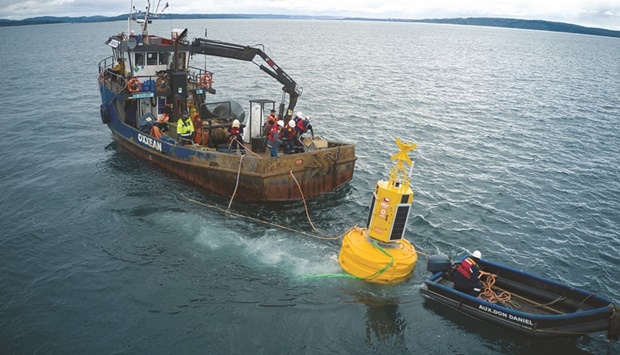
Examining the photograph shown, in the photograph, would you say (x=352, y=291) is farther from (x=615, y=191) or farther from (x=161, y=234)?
(x=615, y=191)

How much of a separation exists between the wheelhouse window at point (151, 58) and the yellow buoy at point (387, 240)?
41.4ft

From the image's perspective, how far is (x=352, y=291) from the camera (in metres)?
10.7

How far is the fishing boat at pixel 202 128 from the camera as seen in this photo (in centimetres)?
1467

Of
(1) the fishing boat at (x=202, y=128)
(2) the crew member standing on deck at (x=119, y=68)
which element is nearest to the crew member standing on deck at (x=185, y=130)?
(1) the fishing boat at (x=202, y=128)

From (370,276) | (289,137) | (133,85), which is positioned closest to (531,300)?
(370,276)

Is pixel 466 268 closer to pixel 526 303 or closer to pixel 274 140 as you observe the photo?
pixel 526 303

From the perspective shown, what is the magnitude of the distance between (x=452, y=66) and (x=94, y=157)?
56.2m

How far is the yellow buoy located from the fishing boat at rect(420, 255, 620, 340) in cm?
76

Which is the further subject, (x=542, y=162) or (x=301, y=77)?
(x=301, y=77)

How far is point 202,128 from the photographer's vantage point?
1645 cm

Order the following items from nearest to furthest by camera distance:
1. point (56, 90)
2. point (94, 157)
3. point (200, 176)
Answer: point (200, 176)
point (94, 157)
point (56, 90)

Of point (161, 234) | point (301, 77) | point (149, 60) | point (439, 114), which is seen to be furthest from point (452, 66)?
point (161, 234)

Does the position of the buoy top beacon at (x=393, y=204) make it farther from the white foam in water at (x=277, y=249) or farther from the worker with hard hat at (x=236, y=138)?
the worker with hard hat at (x=236, y=138)

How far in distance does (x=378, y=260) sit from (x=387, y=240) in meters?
0.51
